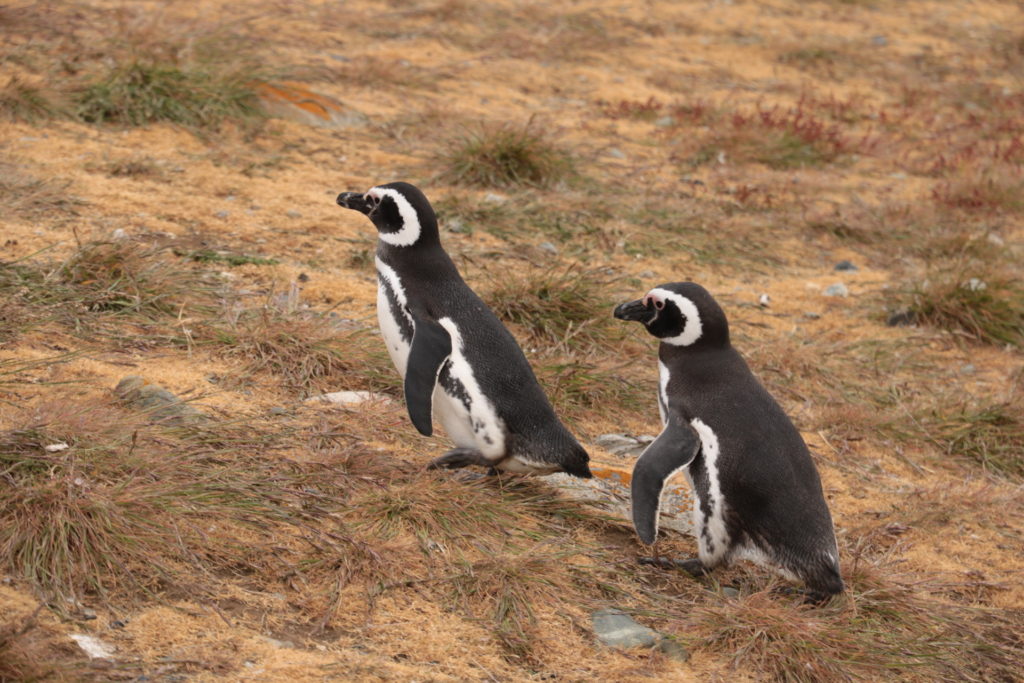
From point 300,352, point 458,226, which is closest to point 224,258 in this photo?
point 300,352

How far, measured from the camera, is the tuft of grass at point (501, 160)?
7.15 m

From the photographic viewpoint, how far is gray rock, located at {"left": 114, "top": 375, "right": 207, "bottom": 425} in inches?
148

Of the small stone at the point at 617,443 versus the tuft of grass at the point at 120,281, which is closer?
the small stone at the point at 617,443

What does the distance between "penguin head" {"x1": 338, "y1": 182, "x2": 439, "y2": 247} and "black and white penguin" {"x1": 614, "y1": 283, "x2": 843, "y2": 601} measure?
917 millimetres

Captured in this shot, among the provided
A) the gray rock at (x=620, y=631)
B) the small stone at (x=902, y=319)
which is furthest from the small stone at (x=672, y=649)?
the small stone at (x=902, y=319)

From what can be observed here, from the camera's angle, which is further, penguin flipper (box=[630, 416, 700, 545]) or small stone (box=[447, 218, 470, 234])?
small stone (box=[447, 218, 470, 234])

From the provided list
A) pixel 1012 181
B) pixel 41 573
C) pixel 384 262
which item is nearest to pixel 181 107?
pixel 384 262

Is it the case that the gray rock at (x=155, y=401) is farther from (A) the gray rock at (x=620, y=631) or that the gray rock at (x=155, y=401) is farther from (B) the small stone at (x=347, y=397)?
(A) the gray rock at (x=620, y=631)

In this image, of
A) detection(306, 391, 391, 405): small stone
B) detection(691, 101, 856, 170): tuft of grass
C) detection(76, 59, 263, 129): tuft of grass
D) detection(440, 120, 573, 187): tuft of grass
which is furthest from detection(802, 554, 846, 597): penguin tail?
detection(691, 101, 856, 170): tuft of grass

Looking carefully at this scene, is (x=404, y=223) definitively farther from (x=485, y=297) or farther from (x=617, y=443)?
(x=485, y=297)

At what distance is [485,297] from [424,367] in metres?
1.84

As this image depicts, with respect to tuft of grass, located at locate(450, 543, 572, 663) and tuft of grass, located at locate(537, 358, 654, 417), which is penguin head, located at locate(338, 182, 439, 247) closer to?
tuft of grass, located at locate(537, 358, 654, 417)

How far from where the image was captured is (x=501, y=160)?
23.7 feet

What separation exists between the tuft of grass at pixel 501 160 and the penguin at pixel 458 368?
313 cm
